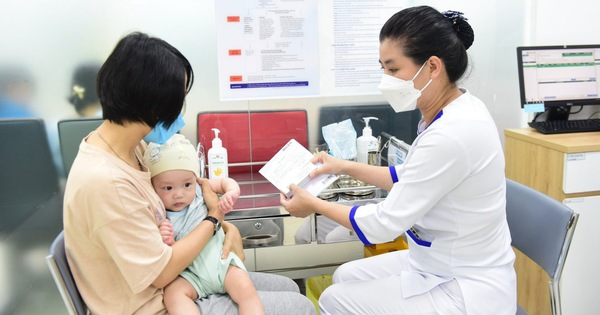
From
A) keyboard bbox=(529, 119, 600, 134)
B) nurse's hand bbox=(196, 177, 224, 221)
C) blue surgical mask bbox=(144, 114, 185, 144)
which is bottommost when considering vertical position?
nurse's hand bbox=(196, 177, 224, 221)

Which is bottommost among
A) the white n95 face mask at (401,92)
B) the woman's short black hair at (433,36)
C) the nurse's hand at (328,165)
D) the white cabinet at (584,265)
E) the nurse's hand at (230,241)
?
the white cabinet at (584,265)

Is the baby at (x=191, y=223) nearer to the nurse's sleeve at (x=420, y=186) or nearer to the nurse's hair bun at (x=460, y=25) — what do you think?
the nurse's sleeve at (x=420, y=186)

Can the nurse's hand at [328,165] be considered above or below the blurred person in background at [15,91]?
below

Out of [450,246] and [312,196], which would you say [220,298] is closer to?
[312,196]

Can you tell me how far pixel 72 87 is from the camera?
198 centimetres

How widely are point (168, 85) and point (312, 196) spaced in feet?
2.06

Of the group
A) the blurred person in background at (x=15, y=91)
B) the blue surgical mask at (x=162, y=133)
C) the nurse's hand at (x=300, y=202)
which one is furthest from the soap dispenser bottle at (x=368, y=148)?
the blurred person in background at (x=15, y=91)

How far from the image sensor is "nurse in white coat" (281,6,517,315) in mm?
1203

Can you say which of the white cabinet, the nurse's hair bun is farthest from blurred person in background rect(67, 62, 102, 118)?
the white cabinet

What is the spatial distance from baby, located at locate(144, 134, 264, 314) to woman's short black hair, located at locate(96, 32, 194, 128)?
0.79 feet

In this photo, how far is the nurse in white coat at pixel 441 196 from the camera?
1.20m

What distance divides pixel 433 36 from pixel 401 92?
7.5 inches

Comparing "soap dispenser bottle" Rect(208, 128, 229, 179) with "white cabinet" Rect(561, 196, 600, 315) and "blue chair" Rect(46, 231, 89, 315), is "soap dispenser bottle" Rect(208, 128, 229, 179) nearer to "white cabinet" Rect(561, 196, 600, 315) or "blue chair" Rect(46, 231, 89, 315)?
"blue chair" Rect(46, 231, 89, 315)

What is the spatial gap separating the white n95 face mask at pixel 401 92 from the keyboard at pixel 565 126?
1093mm
